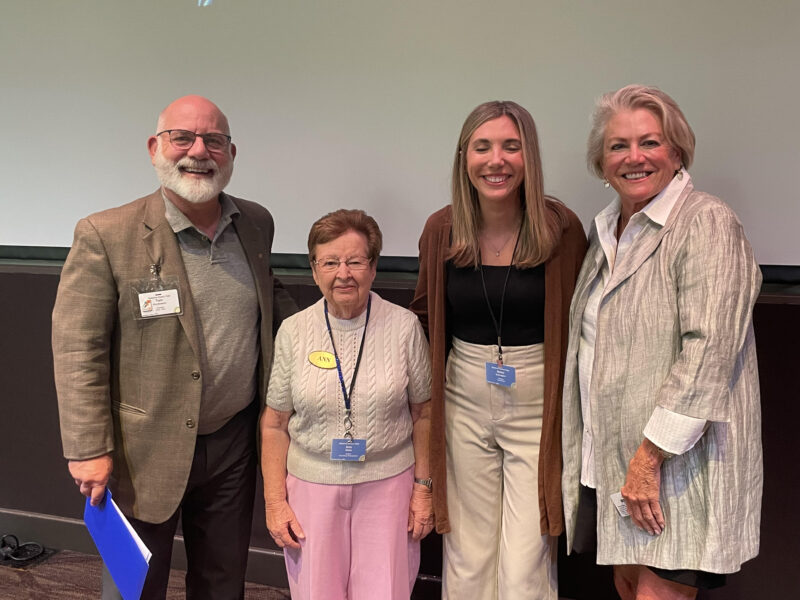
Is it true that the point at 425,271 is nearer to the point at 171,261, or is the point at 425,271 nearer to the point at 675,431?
the point at 171,261

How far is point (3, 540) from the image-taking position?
295cm

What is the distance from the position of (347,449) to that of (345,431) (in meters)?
0.05

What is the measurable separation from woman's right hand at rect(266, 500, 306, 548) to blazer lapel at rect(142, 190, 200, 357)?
509mm

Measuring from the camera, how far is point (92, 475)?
5.41 feet

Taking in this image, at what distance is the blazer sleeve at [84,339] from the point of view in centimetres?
161

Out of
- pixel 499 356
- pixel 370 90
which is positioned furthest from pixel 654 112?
pixel 370 90

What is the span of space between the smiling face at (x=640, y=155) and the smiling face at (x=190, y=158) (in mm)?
1114

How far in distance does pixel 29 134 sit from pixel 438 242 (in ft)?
6.93

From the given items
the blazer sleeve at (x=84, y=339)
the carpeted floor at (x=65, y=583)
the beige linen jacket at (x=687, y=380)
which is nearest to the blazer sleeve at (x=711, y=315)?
the beige linen jacket at (x=687, y=380)

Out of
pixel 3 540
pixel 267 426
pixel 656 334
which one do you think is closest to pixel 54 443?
pixel 3 540

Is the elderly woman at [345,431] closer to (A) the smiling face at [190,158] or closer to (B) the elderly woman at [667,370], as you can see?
(A) the smiling face at [190,158]

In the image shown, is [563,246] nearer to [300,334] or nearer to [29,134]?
[300,334]

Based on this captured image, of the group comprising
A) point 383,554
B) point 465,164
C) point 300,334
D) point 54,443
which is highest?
point 465,164

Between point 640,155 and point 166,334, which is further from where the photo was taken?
point 166,334
